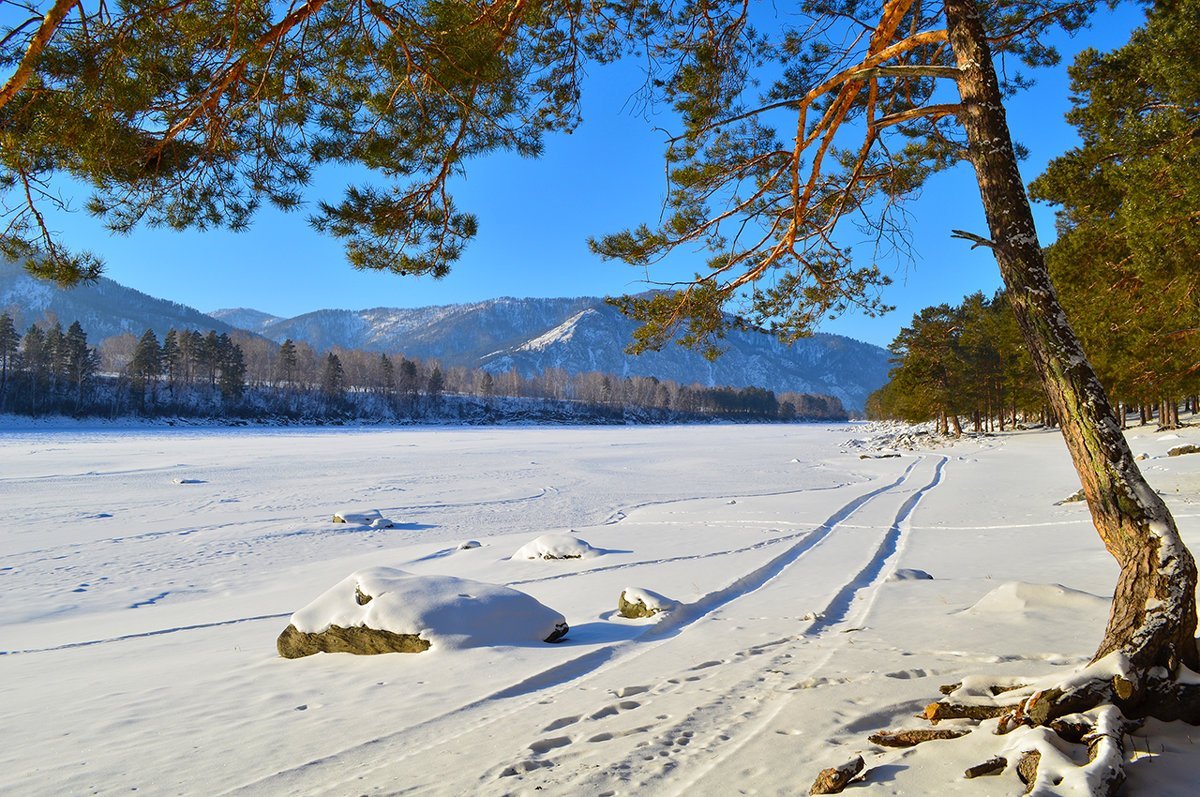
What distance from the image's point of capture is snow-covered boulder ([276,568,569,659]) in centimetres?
521

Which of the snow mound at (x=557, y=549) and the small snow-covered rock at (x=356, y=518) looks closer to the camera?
the snow mound at (x=557, y=549)

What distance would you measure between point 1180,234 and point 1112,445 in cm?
586

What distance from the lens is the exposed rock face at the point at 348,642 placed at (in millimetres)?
5160

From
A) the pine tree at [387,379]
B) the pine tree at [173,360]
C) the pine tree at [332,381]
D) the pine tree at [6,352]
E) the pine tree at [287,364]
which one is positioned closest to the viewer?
the pine tree at [6,352]

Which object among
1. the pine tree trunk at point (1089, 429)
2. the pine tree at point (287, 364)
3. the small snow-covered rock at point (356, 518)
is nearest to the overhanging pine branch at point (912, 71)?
the pine tree trunk at point (1089, 429)

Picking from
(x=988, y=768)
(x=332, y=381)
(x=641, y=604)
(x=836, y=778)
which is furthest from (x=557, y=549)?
(x=332, y=381)

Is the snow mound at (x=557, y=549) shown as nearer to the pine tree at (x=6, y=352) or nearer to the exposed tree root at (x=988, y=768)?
the exposed tree root at (x=988, y=768)

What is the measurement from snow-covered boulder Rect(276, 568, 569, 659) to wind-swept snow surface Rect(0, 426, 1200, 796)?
147mm

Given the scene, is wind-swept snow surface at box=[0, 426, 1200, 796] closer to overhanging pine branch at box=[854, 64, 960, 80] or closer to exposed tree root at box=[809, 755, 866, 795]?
exposed tree root at box=[809, 755, 866, 795]

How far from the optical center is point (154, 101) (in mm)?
4633

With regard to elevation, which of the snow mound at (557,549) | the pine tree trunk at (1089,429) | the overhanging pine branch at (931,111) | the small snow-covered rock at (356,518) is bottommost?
the small snow-covered rock at (356,518)

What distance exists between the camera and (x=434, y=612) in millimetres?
5391

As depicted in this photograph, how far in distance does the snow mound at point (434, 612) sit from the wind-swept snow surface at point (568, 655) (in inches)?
8.7

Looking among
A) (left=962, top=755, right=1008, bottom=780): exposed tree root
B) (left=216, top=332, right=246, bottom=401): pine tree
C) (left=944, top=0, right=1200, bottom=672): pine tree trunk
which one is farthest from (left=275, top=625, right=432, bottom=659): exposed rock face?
(left=216, top=332, right=246, bottom=401): pine tree
